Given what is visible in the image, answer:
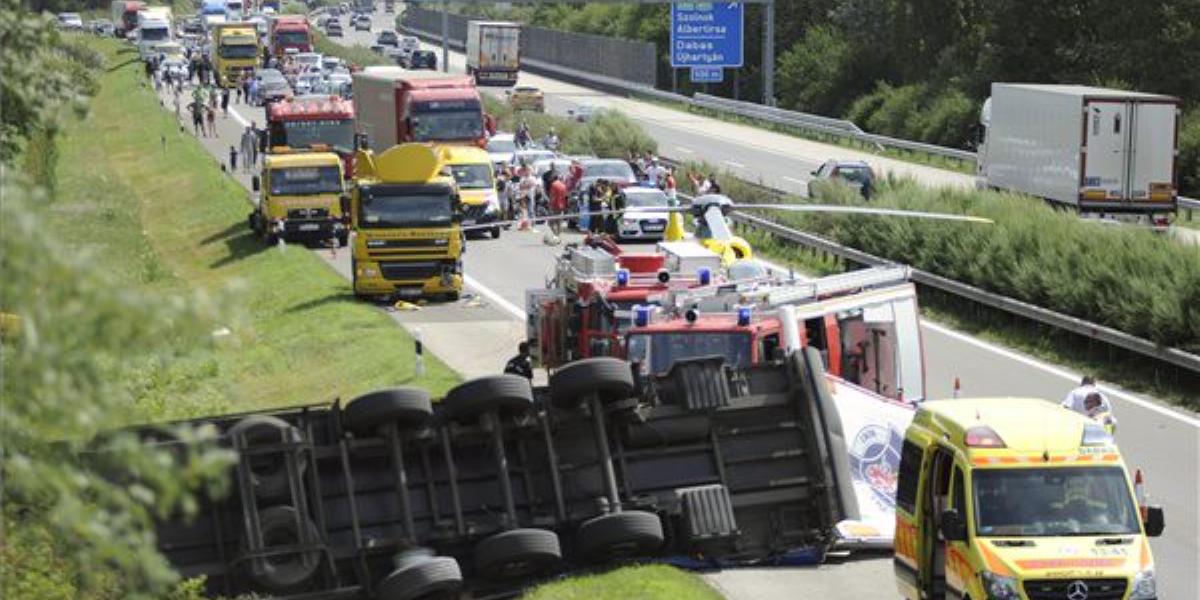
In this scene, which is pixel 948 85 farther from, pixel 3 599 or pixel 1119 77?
pixel 3 599

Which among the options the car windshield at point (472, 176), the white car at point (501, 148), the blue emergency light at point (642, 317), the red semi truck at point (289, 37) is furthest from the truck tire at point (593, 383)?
the red semi truck at point (289, 37)

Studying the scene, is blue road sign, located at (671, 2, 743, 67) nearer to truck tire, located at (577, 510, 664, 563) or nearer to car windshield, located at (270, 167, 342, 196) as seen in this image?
car windshield, located at (270, 167, 342, 196)

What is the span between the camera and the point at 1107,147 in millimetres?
47656

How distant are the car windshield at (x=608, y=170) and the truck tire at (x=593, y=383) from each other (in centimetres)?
3831

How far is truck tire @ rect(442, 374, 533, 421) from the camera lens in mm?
17547

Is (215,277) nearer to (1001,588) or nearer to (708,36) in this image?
(708,36)

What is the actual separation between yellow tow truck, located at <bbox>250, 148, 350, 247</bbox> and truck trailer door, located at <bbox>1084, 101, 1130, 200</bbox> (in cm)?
1607

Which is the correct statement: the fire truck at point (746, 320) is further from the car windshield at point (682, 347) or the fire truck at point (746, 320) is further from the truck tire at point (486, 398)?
the truck tire at point (486, 398)

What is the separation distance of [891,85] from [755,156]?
81.0ft

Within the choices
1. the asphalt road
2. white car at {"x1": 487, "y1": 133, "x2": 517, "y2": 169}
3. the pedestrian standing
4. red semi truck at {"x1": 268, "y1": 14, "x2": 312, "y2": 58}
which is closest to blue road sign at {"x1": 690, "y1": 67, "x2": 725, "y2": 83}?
the asphalt road

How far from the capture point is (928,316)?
38.8 meters

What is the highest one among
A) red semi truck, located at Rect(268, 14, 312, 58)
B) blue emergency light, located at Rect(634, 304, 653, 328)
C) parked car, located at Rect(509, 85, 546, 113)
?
blue emergency light, located at Rect(634, 304, 653, 328)

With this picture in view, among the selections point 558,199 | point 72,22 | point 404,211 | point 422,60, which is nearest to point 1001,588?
point 404,211

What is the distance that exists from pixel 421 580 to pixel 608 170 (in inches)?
1595
